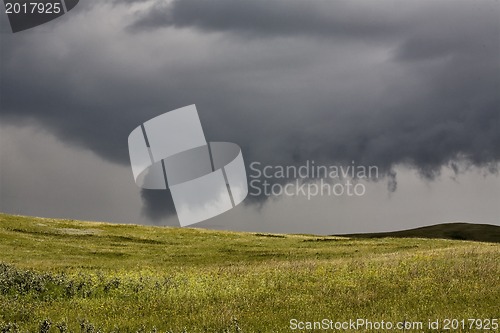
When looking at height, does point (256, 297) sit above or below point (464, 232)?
above

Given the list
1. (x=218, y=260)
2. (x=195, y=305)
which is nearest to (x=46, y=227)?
(x=218, y=260)

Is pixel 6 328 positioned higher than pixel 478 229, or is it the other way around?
pixel 6 328

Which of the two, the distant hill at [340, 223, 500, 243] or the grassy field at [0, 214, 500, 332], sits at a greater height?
the grassy field at [0, 214, 500, 332]

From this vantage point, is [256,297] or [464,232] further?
[464,232]

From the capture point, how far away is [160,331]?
46.9 ft

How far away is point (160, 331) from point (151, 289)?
280 inches

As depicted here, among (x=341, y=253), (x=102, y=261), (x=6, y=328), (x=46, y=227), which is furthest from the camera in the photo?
(x=46, y=227)

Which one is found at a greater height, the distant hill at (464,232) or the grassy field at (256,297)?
the grassy field at (256,297)

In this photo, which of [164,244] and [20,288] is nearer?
[20,288]

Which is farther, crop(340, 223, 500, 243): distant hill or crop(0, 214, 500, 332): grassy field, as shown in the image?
crop(340, 223, 500, 243): distant hill

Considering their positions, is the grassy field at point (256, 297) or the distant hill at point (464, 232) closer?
the grassy field at point (256, 297)

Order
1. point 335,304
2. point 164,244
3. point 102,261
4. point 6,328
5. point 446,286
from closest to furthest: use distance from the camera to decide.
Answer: point 6,328
point 335,304
point 446,286
point 102,261
point 164,244

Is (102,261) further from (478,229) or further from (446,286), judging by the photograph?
(478,229)

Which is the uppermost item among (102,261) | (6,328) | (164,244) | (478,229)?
(6,328)
